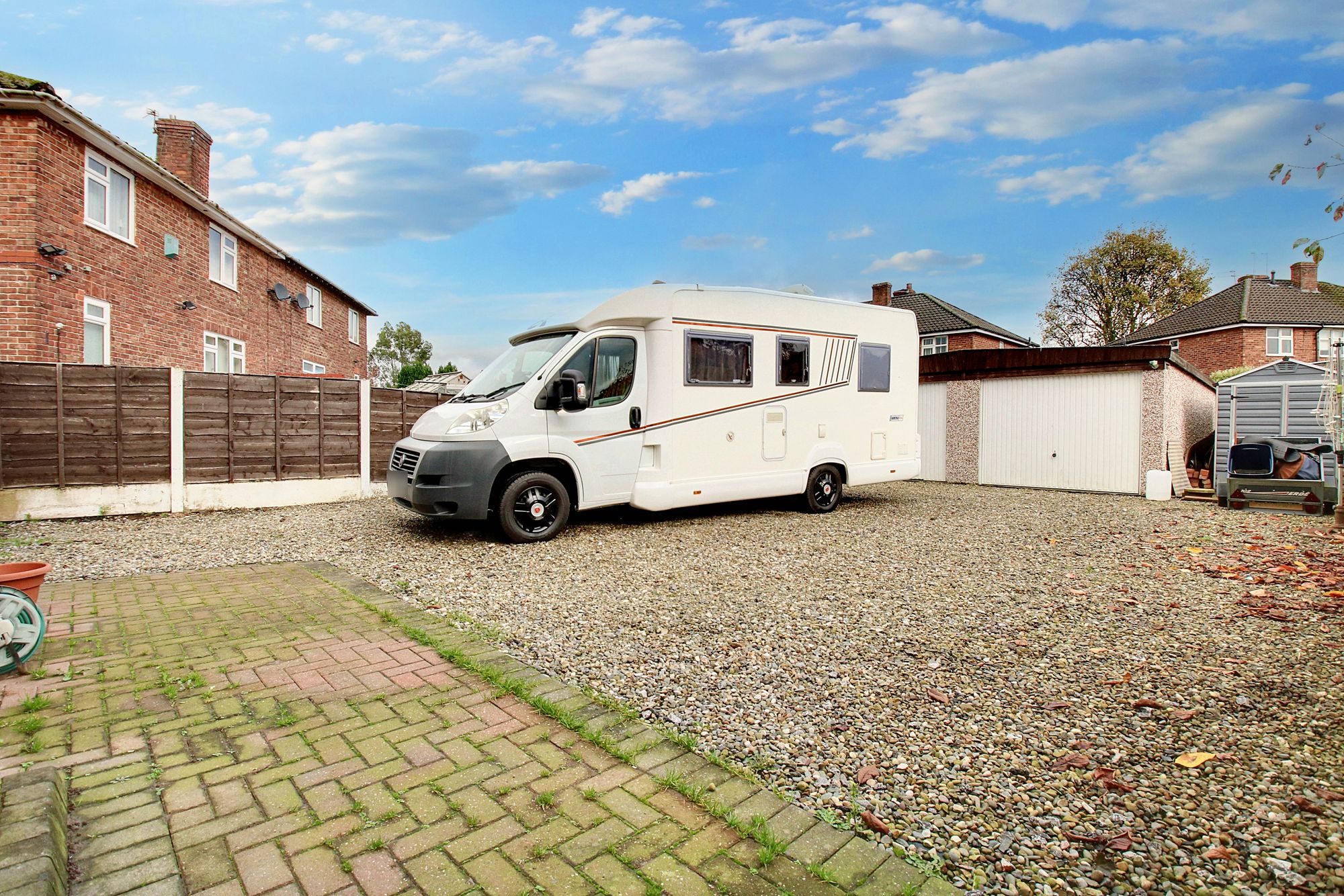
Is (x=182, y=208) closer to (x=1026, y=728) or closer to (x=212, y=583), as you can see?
(x=212, y=583)

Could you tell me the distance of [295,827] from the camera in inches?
92.7

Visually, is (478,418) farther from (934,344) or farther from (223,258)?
(934,344)

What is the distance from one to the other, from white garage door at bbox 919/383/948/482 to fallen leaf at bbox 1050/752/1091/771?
13.4 meters

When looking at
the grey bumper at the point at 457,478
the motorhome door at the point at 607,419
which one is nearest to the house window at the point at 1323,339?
the motorhome door at the point at 607,419

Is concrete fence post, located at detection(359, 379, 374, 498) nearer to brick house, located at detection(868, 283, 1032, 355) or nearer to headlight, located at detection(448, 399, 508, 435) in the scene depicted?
headlight, located at detection(448, 399, 508, 435)

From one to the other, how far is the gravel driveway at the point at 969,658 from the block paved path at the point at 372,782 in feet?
1.13

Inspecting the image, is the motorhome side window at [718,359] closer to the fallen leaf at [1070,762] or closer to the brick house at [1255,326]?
the fallen leaf at [1070,762]

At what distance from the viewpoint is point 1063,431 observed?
1397 centimetres

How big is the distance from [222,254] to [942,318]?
31966 mm

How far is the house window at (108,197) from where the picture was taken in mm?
12383

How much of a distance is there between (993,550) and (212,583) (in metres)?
7.51

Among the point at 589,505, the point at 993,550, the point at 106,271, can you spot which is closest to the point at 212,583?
Result: the point at 589,505

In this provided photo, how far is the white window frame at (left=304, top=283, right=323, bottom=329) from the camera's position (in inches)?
894

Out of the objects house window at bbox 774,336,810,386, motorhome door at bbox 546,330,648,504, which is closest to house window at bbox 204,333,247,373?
motorhome door at bbox 546,330,648,504
